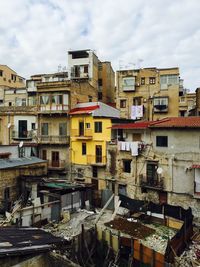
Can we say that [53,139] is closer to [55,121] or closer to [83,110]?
[55,121]

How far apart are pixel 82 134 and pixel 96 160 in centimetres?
414

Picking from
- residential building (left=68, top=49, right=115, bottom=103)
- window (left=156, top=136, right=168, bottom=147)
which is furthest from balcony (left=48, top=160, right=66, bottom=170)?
residential building (left=68, top=49, right=115, bottom=103)

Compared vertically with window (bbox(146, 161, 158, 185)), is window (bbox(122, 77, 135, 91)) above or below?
above

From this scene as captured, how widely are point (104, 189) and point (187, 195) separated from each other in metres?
10.1

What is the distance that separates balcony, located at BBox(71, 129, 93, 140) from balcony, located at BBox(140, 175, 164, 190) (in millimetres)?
9031

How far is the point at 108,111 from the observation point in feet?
121

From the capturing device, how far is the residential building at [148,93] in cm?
4269

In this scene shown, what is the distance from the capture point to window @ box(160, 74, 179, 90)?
1702 inches

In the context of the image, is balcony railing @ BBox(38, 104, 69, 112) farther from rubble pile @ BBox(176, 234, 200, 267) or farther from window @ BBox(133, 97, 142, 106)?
rubble pile @ BBox(176, 234, 200, 267)

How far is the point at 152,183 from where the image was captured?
28.5 m

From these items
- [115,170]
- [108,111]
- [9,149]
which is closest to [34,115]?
[9,149]

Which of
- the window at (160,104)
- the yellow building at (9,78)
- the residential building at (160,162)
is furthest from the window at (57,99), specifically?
the yellow building at (9,78)

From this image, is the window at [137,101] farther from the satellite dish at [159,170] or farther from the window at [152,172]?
the satellite dish at [159,170]

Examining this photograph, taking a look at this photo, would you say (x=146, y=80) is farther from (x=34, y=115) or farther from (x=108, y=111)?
(x=34, y=115)
